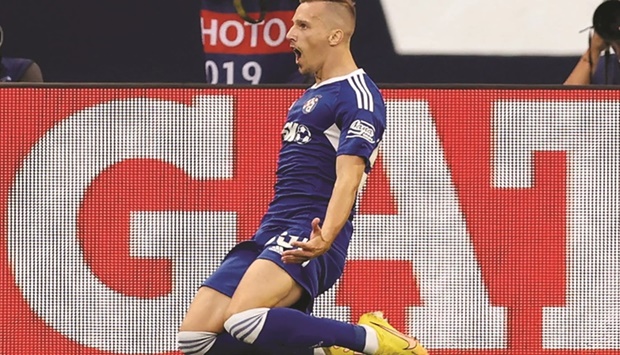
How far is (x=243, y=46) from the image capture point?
33.8ft

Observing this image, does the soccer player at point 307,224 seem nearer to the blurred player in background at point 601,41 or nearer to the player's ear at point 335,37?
the player's ear at point 335,37

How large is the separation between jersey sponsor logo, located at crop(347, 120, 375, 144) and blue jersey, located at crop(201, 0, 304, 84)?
2682 millimetres

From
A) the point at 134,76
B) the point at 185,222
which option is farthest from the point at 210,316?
the point at 134,76

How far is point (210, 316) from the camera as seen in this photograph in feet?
25.7

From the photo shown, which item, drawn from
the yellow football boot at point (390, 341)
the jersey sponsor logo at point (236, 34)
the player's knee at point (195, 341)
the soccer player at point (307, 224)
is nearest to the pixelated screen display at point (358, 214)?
the yellow football boot at point (390, 341)

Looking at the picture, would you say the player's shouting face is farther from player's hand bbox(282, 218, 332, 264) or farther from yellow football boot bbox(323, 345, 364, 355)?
yellow football boot bbox(323, 345, 364, 355)

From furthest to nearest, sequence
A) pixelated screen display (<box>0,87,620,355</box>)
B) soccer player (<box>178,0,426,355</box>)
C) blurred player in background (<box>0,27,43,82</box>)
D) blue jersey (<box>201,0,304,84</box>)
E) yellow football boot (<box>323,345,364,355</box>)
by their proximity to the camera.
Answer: blue jersey (<box>201,0,304,84</box>) < blurred player in background (<box>0,27,43,82</box>) < pixelated screen display (<box>0,87,620,355</box>) < yellow football boot (<box>323,345,364,355</box>) < soccer player (<box>178,0,426,355</box>)

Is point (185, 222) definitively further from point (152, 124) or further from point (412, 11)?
point (412, 11)

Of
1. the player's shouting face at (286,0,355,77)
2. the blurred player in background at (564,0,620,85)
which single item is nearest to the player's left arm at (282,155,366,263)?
the player's shouting face at (286,0,355,77)

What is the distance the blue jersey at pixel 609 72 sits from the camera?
9789 millimetres

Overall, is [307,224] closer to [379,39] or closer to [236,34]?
[236,34]

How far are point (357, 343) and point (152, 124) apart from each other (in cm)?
179

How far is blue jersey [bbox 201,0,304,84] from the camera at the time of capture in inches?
404

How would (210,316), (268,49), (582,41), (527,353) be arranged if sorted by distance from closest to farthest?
(210,316), (527,353), (268,49), (582,41)
